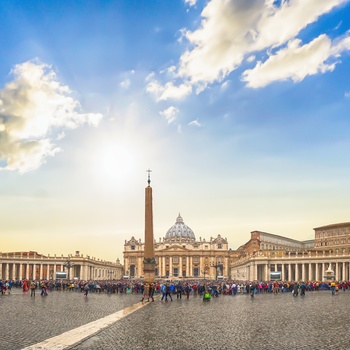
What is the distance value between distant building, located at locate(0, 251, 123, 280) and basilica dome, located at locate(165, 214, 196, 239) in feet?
142

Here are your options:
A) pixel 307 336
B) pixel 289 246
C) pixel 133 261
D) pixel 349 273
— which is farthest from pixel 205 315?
pixel 133 261

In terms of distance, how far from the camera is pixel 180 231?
180500 mm

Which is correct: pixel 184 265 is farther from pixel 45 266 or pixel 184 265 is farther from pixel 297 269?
pixel 297 269

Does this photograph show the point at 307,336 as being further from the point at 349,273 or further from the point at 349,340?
the point at 349,273

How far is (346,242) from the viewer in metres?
98.8

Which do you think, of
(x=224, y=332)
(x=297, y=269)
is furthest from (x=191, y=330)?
(x=297, y=269)

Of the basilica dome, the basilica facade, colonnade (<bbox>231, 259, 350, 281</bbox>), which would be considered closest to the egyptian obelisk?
colonnade (<bbox>231, 259, 350, 281</bbox>)

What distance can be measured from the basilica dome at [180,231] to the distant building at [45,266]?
43.4 meters

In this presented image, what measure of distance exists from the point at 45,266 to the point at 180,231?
66447 millimetres

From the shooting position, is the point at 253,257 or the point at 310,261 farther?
Result: the point at 253,257

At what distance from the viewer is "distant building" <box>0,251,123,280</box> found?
10338 cm

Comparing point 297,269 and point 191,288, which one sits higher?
point 297,269

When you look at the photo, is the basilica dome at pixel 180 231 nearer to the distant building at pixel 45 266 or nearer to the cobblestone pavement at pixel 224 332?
the distant building at pixel 45 266

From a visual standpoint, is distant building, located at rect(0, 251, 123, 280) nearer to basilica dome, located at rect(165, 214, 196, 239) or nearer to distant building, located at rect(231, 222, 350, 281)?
distant building, located at rect(231, 222, 350, 281)
